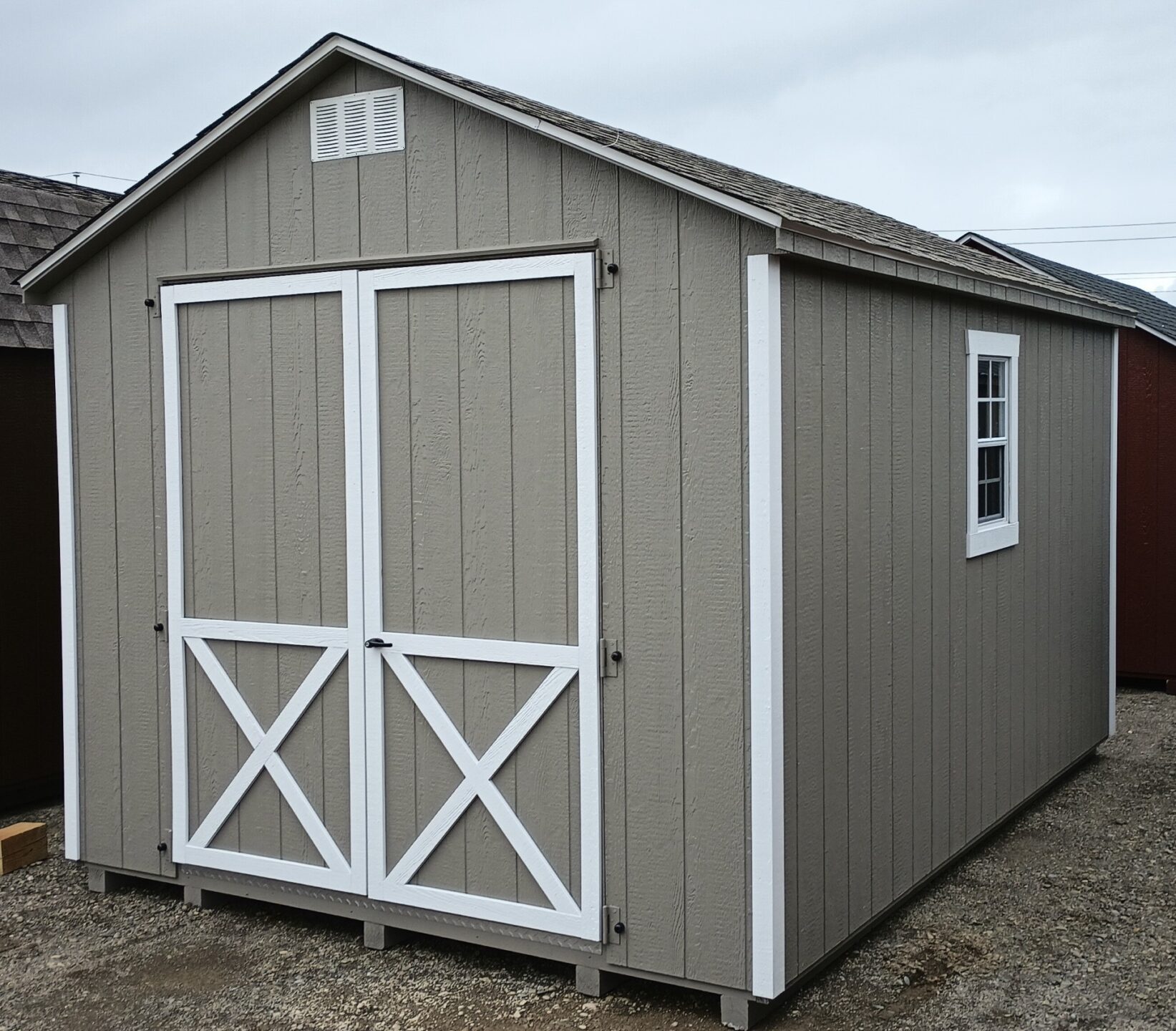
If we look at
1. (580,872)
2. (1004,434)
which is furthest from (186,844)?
(1004,434)

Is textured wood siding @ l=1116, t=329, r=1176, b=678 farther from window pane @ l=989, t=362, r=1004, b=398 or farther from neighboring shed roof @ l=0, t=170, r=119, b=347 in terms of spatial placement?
neighboring shed roof @ l=0, t=170, r=119, b=347

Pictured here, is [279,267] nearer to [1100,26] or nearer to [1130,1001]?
[1130,1001]

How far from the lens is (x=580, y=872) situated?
15.3 feet

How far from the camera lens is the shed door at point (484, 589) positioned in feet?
15.2

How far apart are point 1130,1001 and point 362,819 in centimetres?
279

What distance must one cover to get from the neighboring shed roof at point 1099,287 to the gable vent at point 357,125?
253 inches

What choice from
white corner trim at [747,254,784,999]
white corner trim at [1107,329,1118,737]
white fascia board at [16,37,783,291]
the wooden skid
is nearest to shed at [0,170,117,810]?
the wooden skid

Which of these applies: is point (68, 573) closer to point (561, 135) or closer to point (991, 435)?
point (561, 135)

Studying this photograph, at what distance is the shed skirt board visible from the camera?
4.68 m

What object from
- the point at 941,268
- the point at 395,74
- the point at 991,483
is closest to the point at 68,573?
the point at 395,74

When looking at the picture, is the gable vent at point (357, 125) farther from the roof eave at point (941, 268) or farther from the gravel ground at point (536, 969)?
the gravel ground at point (536, 969)

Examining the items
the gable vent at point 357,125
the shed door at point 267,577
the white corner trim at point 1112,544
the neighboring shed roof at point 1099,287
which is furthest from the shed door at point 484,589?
the neighboring shed roof at point 1099,287

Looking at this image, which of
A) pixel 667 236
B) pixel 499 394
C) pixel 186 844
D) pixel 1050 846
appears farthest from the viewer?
pixel 1050 846

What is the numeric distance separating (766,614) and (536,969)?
165 cm
